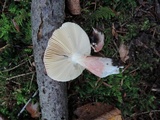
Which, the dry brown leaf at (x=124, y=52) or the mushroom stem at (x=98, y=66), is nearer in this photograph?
the mushroom stem at (x=98, y=66)

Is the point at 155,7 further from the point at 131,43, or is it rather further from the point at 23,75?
the point at 23,75

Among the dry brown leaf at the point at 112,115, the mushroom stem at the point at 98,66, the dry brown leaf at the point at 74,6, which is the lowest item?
the dry brown leaf at the point at 112,115

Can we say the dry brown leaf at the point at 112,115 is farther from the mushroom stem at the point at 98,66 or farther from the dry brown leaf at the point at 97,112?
the mushroom stem at the point at 98,66

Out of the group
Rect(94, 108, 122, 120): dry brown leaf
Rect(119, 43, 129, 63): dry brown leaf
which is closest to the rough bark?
Rect(94, 108, 122, 120): dry brown leaf

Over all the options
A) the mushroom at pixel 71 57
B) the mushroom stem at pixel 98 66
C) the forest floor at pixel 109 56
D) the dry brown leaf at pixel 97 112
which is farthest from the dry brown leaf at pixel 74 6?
the dry brown leaf at pixel 97 112

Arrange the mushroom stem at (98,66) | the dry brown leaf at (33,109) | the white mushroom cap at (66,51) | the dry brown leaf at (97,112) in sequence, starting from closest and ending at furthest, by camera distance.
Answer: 1. the white mushroom cap at (66,51)
2. the mushroom stem at (98,66)
3. the dry brown leaf at (97,112)
4. the dry brown leaf at (33,109)

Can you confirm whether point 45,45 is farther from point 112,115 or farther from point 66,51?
point 112,115
